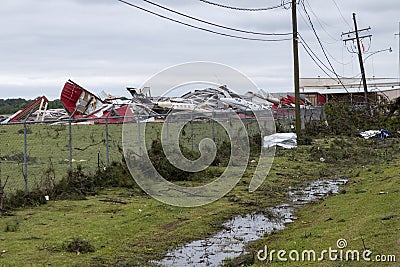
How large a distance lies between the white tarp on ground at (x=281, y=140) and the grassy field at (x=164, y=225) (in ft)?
31.6

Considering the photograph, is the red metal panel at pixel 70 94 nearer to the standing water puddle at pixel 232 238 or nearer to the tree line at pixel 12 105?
the tree line at pixel 12 105

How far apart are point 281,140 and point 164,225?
1736 centimetres

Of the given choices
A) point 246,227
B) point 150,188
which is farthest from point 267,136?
point 246,227

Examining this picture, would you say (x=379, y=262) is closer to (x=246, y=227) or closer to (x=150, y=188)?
(x=246, y=227)

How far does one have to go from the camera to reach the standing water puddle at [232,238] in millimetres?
10005

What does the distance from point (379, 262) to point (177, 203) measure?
7.39 meters

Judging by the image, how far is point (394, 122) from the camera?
11.9 metres

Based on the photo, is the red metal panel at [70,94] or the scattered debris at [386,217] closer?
the scattered debris at [386,217]

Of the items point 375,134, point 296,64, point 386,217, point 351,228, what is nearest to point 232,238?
point 351,228

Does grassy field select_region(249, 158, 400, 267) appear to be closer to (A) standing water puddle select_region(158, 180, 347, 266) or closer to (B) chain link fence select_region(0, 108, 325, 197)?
(A) standing water puddle select_region(158, 180, 347, 266)

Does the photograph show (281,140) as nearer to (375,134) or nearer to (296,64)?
(296,64)

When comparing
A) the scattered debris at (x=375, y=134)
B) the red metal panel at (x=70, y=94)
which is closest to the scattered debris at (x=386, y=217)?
the scattered debris at (x=375, y=134)

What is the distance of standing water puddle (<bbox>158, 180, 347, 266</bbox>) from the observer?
32.8 feet

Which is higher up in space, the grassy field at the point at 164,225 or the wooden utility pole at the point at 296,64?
the wooden utility pole at the point at 296,64
